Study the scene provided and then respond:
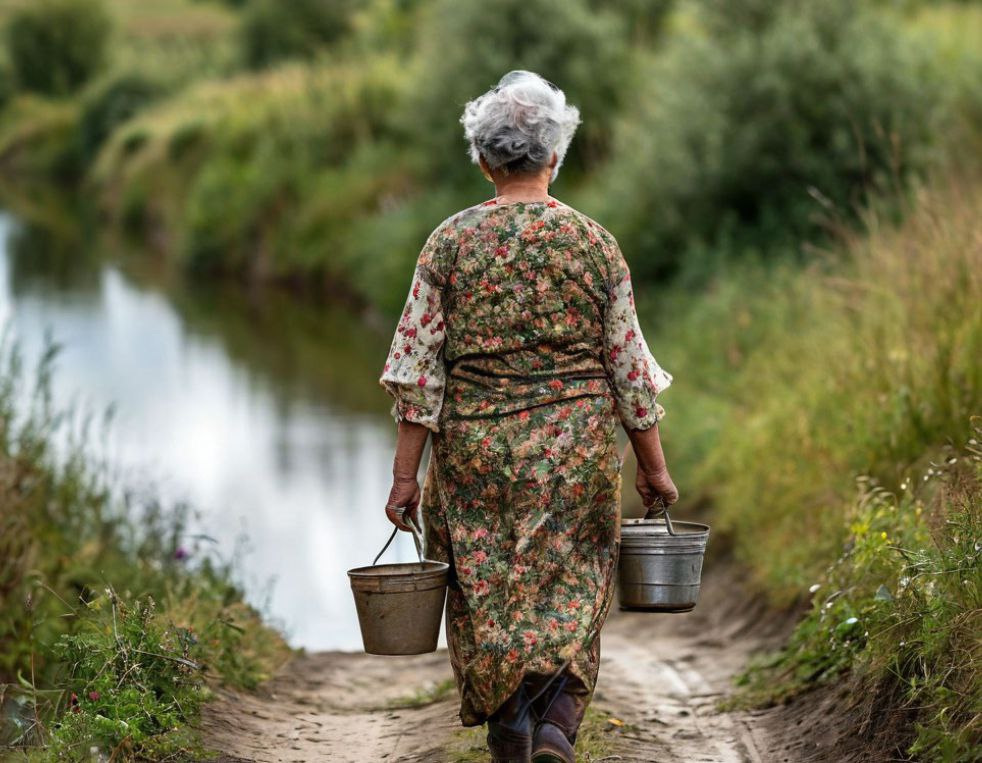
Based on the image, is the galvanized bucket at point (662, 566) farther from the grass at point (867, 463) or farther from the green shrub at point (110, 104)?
the green shrub at point (110, 104)

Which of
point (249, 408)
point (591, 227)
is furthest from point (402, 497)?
point (249, 408)

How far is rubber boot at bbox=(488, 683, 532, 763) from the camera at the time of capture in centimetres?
450

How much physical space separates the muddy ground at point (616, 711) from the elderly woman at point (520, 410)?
2.39 feet

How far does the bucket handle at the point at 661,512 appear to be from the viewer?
470 cm

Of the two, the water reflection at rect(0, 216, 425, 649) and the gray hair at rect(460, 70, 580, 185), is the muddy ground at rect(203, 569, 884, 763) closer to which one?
the water reflection at rect(0, 216, 425, 649)

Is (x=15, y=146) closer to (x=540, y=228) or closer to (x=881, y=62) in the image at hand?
(x=881, y=62)

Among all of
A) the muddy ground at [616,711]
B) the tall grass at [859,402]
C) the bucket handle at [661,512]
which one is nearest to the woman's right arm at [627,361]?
the bucket handle at [661,512]

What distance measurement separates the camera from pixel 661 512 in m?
4.87

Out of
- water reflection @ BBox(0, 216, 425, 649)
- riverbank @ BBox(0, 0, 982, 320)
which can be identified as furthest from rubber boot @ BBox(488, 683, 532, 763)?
riverbank @ BBox(0, 0, 982, 320)

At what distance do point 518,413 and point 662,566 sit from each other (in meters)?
0.70

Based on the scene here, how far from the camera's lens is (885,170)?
14070mm

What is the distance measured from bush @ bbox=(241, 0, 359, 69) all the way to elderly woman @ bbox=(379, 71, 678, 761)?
39.3 m

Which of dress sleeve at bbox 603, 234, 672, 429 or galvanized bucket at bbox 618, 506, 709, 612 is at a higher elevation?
dress sleeve at bbox 603, 234, 672, 429

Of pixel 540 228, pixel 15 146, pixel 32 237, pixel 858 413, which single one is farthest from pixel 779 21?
pixel 15 146
